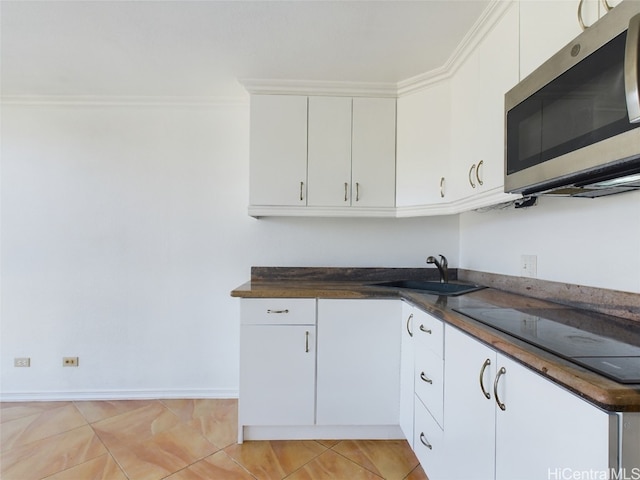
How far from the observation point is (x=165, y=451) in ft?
6.00

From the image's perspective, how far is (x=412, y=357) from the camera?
5.59 ft

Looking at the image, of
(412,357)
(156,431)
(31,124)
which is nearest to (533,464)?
(412,357)

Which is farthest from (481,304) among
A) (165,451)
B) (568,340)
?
(165,451)

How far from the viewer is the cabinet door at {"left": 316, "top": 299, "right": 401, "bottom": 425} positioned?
188 centimetres

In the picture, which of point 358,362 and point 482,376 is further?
point 358,362

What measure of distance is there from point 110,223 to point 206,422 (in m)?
1.62

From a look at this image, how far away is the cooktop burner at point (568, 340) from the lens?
2.23 feet

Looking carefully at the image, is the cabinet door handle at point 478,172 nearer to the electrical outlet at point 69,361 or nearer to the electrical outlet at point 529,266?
the electrical outlet at point 529,266

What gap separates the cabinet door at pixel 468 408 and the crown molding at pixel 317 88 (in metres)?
1.64

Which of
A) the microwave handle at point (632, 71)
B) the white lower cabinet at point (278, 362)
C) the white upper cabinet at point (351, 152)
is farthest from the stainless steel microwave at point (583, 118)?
the white lower cabinet at point (278, 362)

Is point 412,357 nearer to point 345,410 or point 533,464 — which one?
point 345,410

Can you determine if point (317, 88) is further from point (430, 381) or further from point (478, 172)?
point (430, 381)

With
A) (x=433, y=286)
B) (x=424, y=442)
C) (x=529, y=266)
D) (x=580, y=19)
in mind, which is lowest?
(x=424, y=442)

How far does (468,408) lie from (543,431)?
1.22 ft
